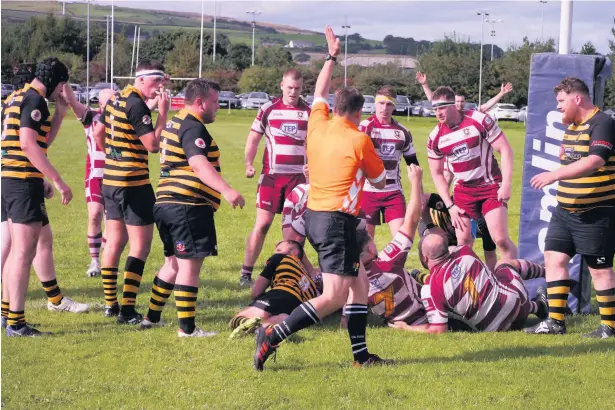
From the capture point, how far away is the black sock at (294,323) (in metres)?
5.93

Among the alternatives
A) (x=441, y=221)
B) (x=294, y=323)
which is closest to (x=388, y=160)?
(x=441, y=221)

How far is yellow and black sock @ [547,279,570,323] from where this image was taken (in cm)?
716

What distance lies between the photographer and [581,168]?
653cm

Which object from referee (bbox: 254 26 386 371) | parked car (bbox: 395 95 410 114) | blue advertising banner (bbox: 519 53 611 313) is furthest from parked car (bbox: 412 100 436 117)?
referee (bbox: 254 26 386 371)

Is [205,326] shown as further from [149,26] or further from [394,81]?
[149,26]

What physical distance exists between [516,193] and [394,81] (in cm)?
5498

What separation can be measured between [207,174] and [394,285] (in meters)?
1.91

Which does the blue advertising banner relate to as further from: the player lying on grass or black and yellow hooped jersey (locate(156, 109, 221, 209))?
black and yellow hooped jersey (locate(156, 109, 221, 209))

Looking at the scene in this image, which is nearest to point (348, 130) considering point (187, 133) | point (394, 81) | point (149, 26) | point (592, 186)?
point (187, 133)

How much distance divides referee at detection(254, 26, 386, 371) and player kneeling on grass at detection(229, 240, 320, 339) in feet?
2.84

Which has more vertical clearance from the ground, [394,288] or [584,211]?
[584,211]

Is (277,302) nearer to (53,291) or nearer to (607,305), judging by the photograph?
(53,291)

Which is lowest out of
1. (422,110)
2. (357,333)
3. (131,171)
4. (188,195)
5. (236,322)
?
(236,322)

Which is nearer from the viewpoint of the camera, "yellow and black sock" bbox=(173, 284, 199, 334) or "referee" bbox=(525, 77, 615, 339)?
"yellow and black sock" bbox=(173, 284, 199, 334)
